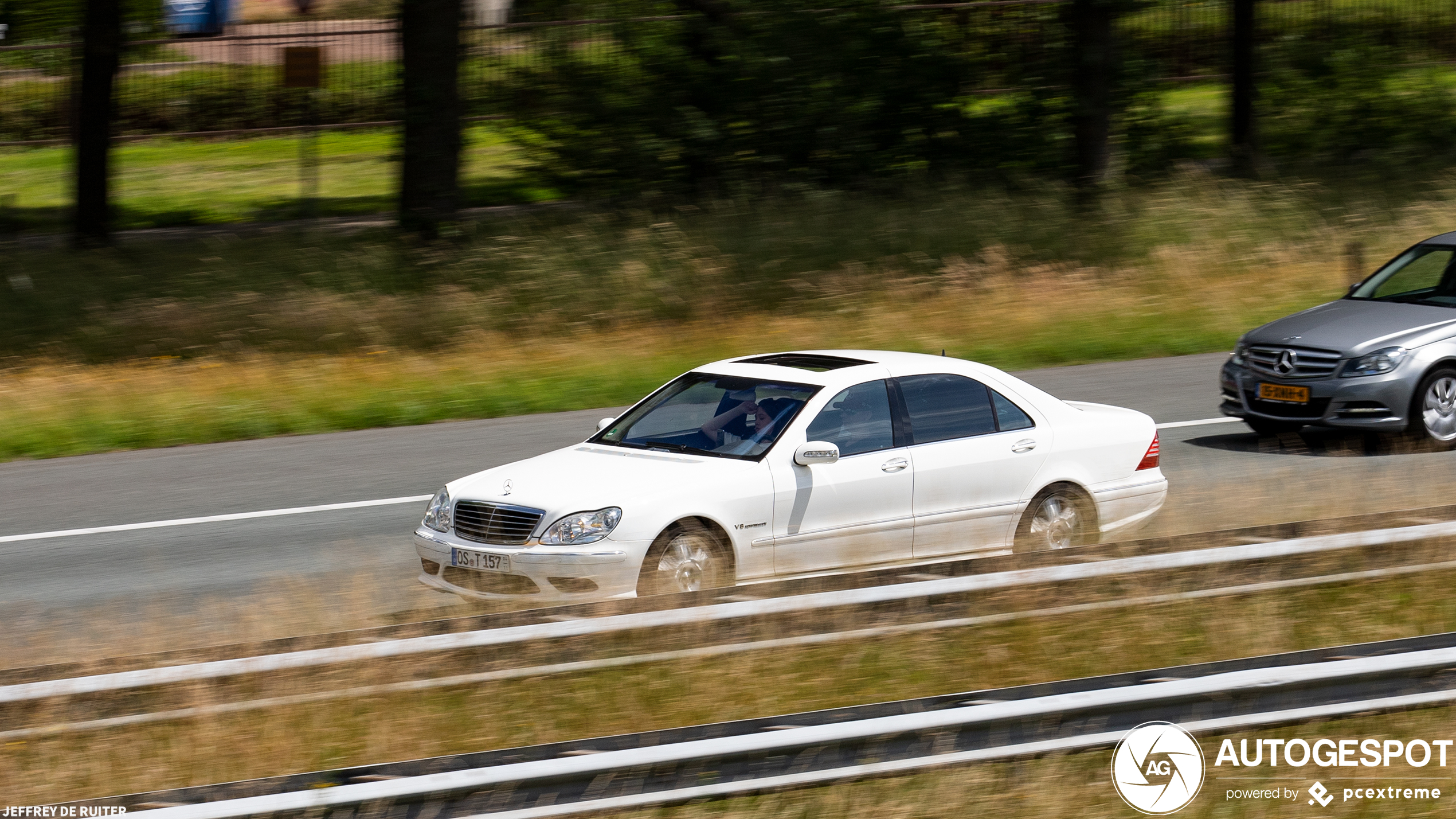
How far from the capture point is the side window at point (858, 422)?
8695 millimetres

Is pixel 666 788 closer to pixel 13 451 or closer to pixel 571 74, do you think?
pixel 13 451

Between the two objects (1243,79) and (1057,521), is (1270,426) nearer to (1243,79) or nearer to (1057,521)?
(1057,521)

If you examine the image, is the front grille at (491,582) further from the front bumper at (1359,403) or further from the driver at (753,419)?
the front bumper at (1359,403)

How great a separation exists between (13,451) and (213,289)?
657 cm

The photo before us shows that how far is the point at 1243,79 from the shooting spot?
2844cm

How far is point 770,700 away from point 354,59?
30.5m

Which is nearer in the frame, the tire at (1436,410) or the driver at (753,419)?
the driver at (753,419)

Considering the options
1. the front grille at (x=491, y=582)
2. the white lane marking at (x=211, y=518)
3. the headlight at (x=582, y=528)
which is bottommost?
the white lane marking at (x=211, y=518)

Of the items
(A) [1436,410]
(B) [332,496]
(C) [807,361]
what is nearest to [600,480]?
(C) [807,361]

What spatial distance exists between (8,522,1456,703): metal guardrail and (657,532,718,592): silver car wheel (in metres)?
1.59

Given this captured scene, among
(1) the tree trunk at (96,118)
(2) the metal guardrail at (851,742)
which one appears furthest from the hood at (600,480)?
(1) the tree trunk at (96,118)

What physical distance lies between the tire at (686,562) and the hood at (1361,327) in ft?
21.5

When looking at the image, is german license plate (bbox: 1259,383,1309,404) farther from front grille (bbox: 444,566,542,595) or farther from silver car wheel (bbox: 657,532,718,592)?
front grille (bbox: 444,566,542,595)

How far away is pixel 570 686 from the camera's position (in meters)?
6.40
